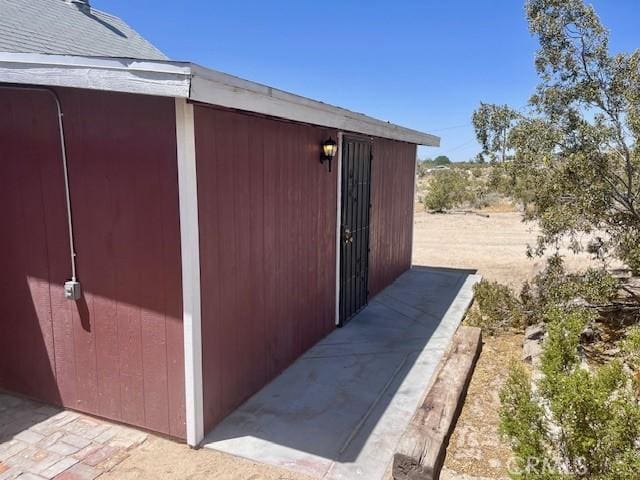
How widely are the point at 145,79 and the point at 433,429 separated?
2.59 metres

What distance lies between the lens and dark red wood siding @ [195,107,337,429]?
3070mm

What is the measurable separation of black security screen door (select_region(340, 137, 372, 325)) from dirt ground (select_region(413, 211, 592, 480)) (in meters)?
1.67

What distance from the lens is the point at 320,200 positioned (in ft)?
15.6

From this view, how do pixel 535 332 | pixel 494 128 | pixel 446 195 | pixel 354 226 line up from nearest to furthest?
pixel 535 332 → pixel 494 128 → pixel 354 226 → pixel 446 195

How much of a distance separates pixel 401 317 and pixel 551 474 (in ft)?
13.0

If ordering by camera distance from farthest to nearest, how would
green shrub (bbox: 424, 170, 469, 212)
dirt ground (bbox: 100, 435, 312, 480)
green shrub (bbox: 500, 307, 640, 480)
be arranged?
green shrub (bbox: 424, 170, 469, 212) → dirt ground (bbox: 100, 435, 312, 480) → green shrub (bbox: 500, 307, 640, 480)

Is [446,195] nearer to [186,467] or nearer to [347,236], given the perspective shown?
[347,236]

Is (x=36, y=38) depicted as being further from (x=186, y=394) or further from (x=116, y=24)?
(x=186, y=394)

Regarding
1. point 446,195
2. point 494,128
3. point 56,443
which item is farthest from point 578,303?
point 446,195

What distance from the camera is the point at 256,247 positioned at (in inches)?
143

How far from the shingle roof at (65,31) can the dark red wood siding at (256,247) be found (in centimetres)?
154

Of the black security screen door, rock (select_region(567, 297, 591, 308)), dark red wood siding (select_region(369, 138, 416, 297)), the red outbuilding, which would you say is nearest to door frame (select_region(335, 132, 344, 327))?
the black security screen door

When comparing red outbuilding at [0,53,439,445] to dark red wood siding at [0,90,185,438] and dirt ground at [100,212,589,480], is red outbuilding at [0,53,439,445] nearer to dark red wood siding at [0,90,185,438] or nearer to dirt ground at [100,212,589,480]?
dark red wood siding at [0,90,185,438]

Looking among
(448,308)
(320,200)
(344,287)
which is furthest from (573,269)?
(320,200)
